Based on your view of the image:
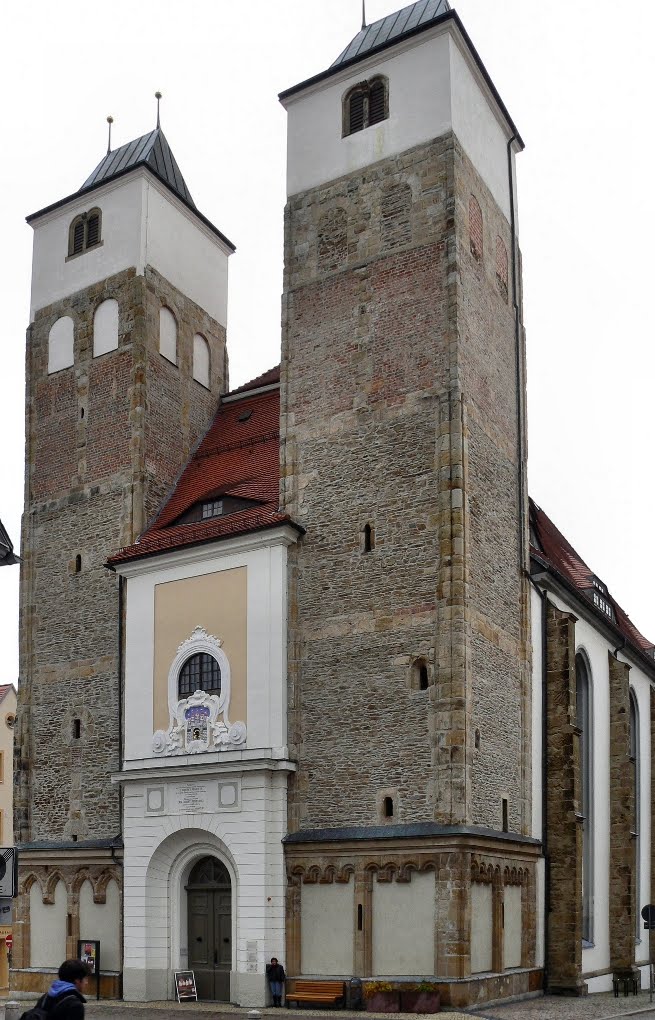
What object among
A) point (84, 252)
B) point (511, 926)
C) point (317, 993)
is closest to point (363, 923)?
point (317, 993)

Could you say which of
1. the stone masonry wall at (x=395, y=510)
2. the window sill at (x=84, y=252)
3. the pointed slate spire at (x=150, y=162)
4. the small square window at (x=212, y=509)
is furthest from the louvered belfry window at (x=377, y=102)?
the small square window at (x=212, y=509)

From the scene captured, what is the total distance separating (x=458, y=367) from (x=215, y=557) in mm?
6958

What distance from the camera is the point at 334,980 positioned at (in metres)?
25.1

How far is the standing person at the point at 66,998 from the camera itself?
412 inches

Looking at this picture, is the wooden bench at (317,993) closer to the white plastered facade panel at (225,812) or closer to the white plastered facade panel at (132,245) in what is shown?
the white plastered facade panel at (225,812)

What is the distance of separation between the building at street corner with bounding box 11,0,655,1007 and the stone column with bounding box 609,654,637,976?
0.10m

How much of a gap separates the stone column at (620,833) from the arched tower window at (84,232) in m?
18.5

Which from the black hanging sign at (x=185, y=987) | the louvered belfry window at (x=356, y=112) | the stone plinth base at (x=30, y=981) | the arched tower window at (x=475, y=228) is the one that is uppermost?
the louvered belfry window at (x=356, y=112)

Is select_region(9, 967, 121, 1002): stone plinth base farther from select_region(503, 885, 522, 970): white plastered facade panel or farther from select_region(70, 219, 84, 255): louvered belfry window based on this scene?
select_region(70, 219, 84, 255): louvered belfry window

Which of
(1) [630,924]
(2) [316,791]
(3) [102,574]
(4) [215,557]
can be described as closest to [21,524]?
(3) [102,574]

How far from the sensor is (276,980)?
2541cm

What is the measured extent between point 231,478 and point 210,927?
35.2 feet

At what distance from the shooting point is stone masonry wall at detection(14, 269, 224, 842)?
3106cm

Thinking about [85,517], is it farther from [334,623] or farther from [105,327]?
[334,623]
